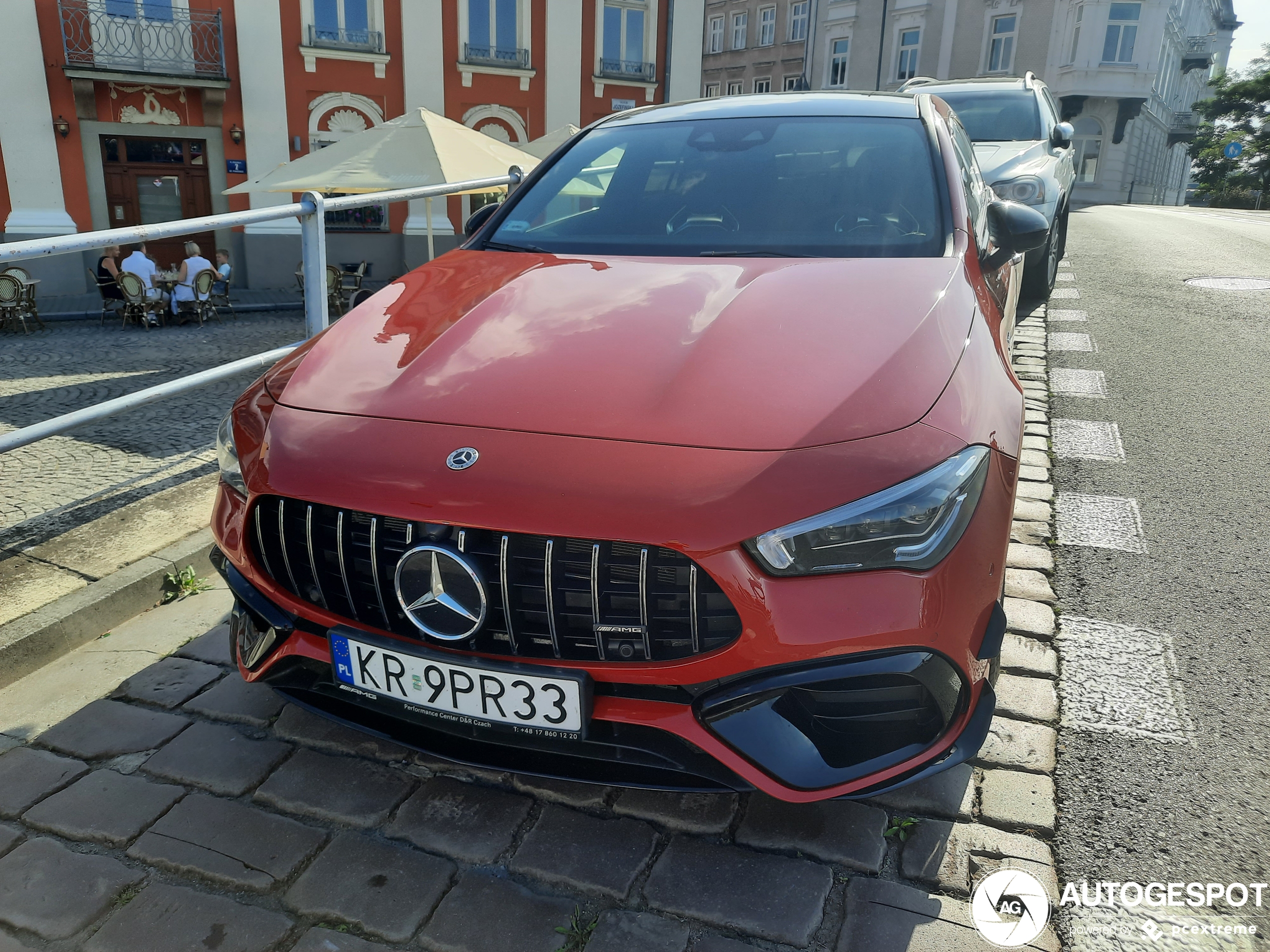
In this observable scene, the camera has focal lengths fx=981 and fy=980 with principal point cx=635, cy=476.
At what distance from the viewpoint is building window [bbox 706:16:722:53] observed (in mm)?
54406

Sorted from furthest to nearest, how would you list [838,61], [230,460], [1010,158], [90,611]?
[838,61], [1010,158], [90,611], [230,460]

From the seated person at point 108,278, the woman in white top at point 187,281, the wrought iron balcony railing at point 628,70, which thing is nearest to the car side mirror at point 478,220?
the woman in white top at point 187,281

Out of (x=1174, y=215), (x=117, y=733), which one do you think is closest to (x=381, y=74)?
(x=1174, y=215)

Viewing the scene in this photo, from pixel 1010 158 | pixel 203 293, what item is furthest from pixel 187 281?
pixel 1010 158

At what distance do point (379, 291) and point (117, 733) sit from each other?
143cm

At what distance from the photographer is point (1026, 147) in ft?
25.2

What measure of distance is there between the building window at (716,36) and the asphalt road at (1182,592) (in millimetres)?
52173

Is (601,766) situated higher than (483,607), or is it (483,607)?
(483,607)

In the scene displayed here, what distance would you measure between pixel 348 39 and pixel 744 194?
67.2 feet

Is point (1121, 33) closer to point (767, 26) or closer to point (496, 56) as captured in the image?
point (767, 26)

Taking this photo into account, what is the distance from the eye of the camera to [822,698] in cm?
186

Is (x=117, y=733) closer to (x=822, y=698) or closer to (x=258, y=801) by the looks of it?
(x=258, y=801)

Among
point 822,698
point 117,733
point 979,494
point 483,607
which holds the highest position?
point 979,494

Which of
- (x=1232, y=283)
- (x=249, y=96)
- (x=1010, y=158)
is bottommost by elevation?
(x=1232, y=283)
